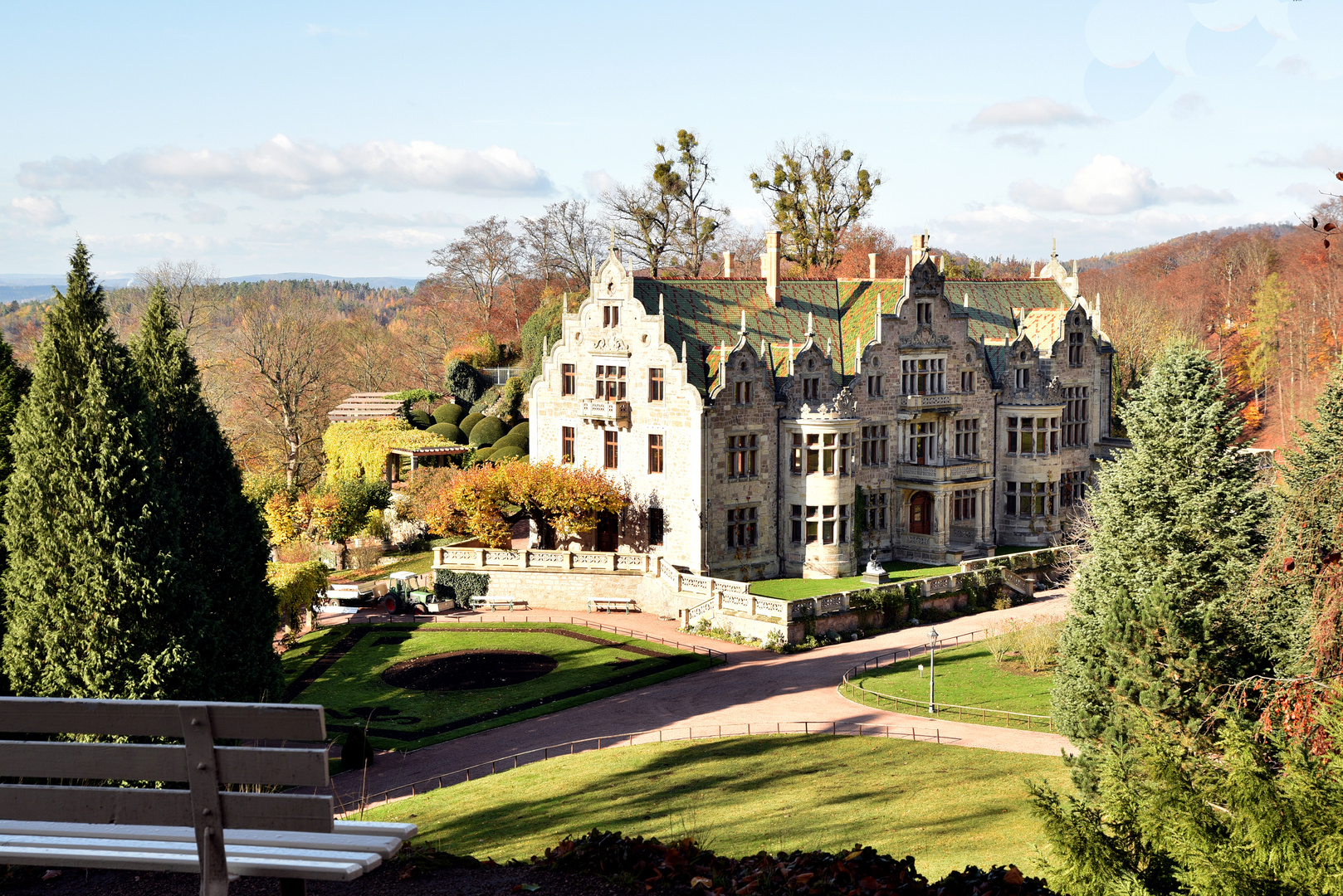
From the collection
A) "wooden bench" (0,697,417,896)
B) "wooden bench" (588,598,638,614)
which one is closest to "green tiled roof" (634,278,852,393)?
"wooden bench" (588,598,638,614)

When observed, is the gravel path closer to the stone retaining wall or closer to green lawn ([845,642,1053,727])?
green lawn ([845,642,1053,727])

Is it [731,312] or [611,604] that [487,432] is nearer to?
[731,312]

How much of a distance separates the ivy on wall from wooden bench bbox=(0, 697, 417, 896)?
60.4 meters

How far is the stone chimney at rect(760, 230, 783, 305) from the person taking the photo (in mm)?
54812

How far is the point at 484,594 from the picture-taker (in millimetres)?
50312

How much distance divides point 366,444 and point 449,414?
29.2 ft

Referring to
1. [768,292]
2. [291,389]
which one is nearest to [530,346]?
[291,389]

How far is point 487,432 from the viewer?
234 ft

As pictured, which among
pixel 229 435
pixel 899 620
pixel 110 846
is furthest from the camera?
pixel 229 435

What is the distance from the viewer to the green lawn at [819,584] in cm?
4806

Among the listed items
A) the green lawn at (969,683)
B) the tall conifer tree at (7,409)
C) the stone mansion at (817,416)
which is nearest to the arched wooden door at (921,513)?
the stone mansion at (817,416)

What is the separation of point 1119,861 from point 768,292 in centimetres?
4485

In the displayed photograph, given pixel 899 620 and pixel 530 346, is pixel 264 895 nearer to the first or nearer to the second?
pixel 899 620

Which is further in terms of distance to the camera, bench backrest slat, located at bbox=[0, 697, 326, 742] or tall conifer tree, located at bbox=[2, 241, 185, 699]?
tall conifer tree, located at bbox=[2, 241, 185, 699]
